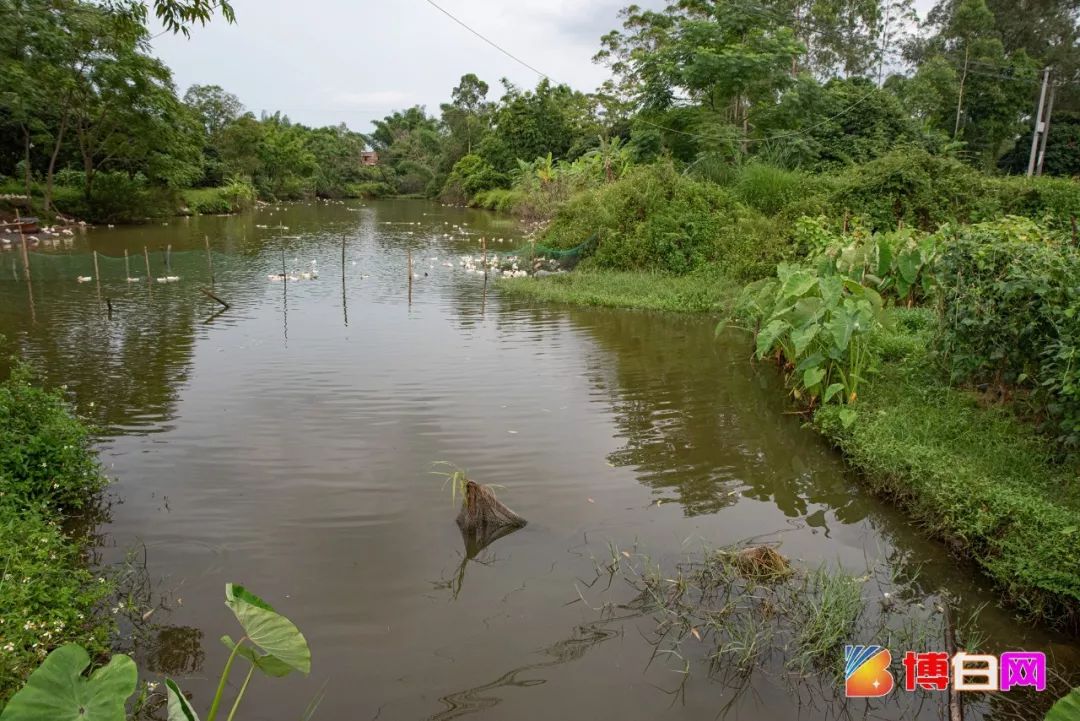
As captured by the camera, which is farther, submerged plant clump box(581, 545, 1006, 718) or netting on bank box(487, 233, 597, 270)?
netting on bank box(487, 233, 597, 270)

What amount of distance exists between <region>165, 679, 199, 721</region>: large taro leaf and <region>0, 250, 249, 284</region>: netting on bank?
14.3 metres

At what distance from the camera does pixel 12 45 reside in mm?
19609

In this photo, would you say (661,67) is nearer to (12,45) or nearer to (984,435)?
(984,435)

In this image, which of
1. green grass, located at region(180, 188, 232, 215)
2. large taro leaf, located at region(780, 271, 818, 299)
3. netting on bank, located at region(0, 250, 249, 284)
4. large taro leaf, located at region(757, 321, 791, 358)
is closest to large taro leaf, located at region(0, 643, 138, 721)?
large taro leaf, located at region(757, 321, 791, 358)

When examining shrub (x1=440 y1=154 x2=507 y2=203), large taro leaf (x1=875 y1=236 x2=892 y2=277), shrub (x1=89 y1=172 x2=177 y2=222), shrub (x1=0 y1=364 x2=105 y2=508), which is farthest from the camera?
shrub (x1=440 y1=154 x2=507 y2=203)

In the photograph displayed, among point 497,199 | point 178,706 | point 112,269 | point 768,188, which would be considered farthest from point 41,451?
point 497,199

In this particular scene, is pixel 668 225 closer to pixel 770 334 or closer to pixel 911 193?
pixel 911 193

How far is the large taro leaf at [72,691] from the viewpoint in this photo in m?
2.21

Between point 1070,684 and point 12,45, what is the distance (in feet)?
83.9

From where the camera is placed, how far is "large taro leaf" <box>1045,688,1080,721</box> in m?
2.26

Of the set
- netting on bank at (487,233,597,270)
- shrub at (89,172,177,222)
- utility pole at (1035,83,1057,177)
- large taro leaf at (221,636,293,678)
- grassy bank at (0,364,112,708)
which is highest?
utility pole at (1035,83,1057,177)

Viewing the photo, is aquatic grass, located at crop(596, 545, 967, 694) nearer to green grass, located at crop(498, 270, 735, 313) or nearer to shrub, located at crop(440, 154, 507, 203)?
green grass, located at crop(498, 270, 735, 313)

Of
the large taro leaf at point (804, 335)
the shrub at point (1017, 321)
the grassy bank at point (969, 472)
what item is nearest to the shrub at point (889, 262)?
the grassy bank at point (969, 472)

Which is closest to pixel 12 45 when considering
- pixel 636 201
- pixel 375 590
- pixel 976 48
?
pixel 636 201
